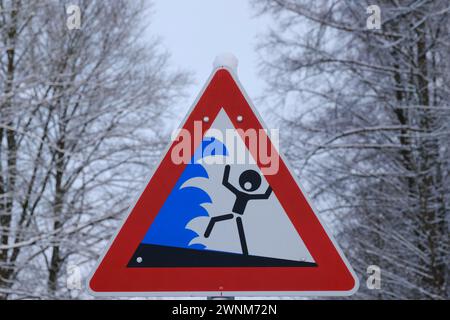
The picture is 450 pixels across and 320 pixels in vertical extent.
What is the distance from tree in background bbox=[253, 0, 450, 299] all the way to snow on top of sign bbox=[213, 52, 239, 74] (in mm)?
7959

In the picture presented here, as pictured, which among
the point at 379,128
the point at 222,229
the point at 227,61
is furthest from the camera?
the point at 379,128

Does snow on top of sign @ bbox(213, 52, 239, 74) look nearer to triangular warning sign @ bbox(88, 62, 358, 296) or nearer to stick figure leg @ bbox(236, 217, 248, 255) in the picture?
triangular warning sign @ bbox(88, 62, 358, 296)

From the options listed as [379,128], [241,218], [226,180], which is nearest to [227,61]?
[226,180]

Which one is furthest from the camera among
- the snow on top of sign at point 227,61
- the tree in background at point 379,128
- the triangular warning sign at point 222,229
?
the tree in background at point 379,128

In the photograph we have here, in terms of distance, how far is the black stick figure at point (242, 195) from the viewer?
291cm

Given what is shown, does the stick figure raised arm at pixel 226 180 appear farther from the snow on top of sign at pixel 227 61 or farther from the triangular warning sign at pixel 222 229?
the snow on top of sign at pixel 227 61

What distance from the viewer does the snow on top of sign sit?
10.2 ft

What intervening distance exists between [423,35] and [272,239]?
971 cm

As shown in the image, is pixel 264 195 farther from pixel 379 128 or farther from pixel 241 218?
pixel 379 128

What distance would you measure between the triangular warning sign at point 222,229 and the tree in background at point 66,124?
26.1 ft

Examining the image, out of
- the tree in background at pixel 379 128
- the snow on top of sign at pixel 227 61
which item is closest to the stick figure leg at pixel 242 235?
the snow on top of sign at pixel 227 61

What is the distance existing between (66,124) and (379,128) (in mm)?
4517

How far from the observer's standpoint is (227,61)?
3.12 m

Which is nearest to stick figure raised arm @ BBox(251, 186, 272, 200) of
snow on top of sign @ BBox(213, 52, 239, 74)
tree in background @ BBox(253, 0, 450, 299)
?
snow on top of sign @ BBox(213, 52, 239, 74)
